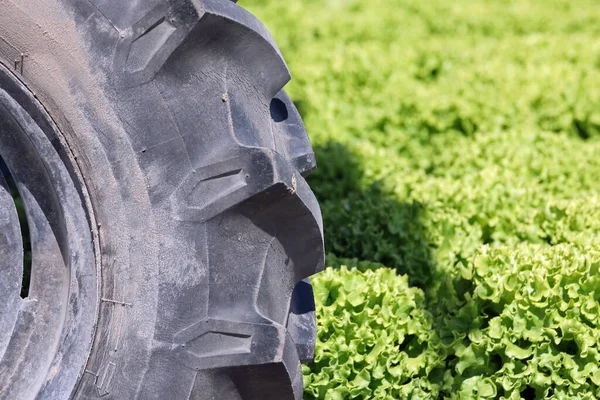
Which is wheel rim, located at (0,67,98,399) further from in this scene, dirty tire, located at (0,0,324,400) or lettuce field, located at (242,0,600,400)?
lettuce field, located at (242,0,600,400)

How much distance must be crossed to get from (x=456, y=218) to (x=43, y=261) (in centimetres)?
238

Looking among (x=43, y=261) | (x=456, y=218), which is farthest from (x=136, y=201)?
(x=456, y=218)

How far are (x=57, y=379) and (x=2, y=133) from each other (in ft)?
1.78

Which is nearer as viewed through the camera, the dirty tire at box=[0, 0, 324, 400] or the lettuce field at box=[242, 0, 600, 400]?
the dirty tire at box=[0, 0, 324, 400]

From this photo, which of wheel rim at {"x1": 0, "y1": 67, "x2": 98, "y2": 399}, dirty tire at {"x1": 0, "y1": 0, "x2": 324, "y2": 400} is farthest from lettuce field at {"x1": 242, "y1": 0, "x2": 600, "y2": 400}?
wheel rim at {"x1": 0, "y1": 67, "x2": 98, "y2": 399}

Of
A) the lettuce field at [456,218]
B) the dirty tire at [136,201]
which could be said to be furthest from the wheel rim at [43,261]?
the lettuce field at [456,218]

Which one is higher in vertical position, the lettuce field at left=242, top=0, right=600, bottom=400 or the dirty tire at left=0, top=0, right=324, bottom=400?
the dirty tire at left=0, top=0, right=324, bottom=400

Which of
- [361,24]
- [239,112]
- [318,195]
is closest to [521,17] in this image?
[361,24]

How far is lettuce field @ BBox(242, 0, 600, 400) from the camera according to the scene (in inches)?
114

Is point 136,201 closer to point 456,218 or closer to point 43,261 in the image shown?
point 43,261

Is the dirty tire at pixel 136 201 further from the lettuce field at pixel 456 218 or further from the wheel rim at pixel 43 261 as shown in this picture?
the lettuce field at pixel 456 218

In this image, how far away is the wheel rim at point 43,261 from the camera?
1845 millimetres

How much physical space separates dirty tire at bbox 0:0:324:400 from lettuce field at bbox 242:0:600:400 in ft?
3.27

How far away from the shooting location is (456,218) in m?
3.94
